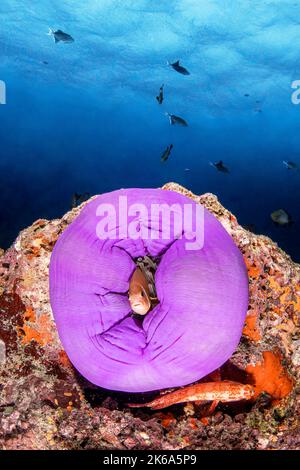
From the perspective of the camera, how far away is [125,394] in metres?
2.90

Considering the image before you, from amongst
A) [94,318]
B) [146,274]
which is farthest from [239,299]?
[94,318]

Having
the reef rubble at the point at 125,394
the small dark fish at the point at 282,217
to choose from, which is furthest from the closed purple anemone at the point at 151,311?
the small dark fish at the point at 282,217

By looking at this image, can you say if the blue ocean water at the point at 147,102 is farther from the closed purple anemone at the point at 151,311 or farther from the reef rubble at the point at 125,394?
the closed purple anemone at the point at 151,311

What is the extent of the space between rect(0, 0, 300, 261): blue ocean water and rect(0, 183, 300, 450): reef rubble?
11.8 m

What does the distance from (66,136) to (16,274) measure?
51168 mm

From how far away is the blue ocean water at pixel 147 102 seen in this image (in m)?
19.6

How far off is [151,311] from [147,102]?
38624 mm

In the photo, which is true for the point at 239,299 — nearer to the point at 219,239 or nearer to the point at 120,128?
the point at 219,239

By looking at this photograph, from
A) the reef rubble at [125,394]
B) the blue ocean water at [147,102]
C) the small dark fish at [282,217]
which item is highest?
the blue ocean water at [147,102]

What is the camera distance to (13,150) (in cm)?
4078

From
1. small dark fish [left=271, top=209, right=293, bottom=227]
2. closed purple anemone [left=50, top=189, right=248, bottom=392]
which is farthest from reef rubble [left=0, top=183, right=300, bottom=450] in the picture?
small dark fish [left=271, top=209, right=293, bottom=227]

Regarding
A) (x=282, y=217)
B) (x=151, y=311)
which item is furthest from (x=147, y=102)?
(x=151, y=311)

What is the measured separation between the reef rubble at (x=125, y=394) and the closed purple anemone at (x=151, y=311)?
1.37 feet

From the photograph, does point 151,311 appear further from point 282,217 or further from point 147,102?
point 147,102
